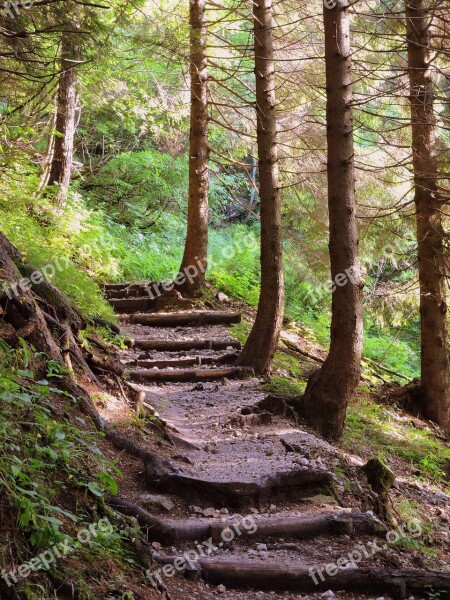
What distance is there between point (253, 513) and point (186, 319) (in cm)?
766

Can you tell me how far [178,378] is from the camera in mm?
10562

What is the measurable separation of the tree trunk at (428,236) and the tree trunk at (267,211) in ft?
7.53

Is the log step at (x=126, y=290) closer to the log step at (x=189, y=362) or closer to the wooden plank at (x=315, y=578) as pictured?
the log step at (x=189, y=362)

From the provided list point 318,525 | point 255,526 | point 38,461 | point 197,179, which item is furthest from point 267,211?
point 38,461

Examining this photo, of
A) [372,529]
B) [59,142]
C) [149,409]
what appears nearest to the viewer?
[372,529]

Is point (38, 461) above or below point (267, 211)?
below

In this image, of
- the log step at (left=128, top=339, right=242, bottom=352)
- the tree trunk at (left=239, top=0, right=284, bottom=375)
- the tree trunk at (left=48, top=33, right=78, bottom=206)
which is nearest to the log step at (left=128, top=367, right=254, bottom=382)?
the tree trunk at (left=239, top=0, right=284, bottom=375)

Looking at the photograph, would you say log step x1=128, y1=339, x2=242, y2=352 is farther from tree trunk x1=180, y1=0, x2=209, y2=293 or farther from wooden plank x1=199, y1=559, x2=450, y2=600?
wooden plank x1=199, y1=559, x2=450, y2=600

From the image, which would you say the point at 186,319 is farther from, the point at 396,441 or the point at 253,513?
the point at 253,513

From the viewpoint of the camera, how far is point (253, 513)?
20.1ft

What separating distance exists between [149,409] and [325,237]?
711 centimetres

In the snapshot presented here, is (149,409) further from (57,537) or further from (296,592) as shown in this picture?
(57,537)

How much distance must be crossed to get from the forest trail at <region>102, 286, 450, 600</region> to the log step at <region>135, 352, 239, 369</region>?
1608 millimetres

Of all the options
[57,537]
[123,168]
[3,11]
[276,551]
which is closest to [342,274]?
[276,551]
